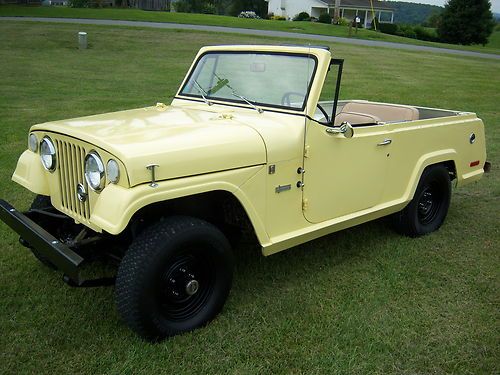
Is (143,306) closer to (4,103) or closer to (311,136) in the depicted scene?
(311,136)

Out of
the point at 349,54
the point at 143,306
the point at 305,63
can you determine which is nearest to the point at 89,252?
the point at 143,306

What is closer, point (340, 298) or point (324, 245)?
point (340, 298)

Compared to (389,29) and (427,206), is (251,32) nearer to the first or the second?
(389,29)

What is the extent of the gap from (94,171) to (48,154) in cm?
57

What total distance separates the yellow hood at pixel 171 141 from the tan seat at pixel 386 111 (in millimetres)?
2095

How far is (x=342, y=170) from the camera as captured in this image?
3.57 metres

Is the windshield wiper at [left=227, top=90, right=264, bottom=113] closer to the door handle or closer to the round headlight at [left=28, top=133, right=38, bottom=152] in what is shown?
the door handle

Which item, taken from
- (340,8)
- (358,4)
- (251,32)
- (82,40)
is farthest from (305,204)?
(358,4)

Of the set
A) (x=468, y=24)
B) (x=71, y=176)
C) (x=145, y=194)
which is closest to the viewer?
(x=145, y=194)

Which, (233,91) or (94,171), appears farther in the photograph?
(233,91)

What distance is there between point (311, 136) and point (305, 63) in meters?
0.58

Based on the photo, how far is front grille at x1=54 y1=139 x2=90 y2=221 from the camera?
286 cm

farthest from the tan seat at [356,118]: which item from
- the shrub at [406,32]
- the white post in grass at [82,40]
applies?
the shrub at [406,32]

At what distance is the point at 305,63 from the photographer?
352cm
